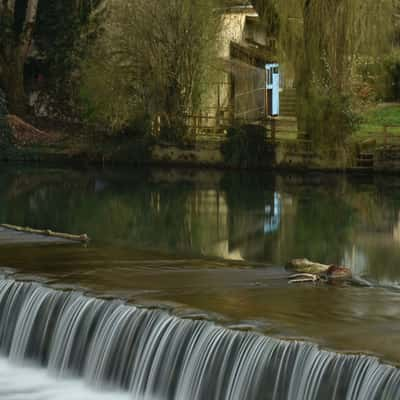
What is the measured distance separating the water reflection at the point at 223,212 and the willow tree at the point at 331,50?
1926 mm

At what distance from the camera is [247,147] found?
39094mm

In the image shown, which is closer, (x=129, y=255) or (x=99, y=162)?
(x=129, y=255)

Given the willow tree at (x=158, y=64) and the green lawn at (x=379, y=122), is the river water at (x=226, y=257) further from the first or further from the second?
the willow tree at (x=158, y=64)

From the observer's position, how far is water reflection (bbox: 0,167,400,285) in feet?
75.7

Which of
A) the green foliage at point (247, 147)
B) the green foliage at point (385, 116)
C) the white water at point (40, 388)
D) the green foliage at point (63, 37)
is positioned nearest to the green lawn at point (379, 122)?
the green foliage at point (385, 116)

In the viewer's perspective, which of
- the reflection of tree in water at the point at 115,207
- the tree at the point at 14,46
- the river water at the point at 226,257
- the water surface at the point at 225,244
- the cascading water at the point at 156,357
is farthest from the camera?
the tree at the point at 14,46

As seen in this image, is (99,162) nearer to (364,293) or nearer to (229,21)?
(229,21)

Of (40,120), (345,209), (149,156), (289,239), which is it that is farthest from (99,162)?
(289,239)

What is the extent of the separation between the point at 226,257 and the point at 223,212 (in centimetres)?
806

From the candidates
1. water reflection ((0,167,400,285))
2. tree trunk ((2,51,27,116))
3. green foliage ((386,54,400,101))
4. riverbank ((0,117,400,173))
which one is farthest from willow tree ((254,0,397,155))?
tree trunk ((2,51,27,116))

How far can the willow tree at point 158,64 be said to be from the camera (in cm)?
4100

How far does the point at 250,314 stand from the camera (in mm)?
15430

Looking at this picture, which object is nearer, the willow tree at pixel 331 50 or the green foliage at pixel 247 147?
the willow tree at pixel 331 50

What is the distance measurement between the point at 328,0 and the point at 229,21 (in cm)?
911
